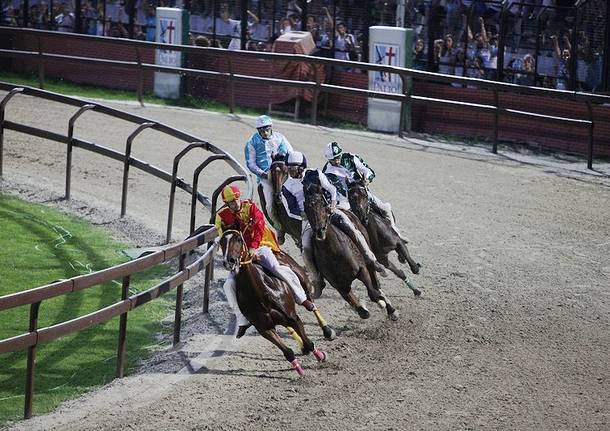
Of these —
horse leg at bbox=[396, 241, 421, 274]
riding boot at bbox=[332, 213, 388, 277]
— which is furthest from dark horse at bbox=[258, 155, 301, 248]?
riding boot at bbox=[332, 213, 388, 277]

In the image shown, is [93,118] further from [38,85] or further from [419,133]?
[419,133]

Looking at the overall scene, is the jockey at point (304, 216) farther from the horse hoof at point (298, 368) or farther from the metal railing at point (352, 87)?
the metal railing at point (352, 87)

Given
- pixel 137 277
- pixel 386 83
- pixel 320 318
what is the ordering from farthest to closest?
pixel 386 83
pixel 137 277
pixel 320 318

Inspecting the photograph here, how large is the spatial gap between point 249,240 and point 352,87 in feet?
48.4

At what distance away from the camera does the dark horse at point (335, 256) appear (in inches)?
479

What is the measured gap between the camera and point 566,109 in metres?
22.4

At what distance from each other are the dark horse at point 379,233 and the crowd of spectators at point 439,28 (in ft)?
31.2

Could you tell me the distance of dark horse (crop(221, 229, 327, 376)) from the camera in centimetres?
1053

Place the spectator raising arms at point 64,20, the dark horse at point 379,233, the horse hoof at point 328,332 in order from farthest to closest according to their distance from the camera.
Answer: the spectator raising arms at point 64,20, the dark horse at point 379,233, the horse hoof at point 328,332

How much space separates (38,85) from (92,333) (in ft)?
54.3

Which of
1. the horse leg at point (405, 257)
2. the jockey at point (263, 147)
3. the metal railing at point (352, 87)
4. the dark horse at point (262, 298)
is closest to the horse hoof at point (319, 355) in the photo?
the dark horse at point (262, 298)

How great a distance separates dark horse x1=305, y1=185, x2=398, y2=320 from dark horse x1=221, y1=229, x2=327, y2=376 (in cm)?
122

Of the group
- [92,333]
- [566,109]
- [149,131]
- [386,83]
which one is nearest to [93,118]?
[149,131]

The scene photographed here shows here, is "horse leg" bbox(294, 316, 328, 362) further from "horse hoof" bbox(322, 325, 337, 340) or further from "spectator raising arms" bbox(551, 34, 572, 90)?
"spectator raising arms" bbox(551, 34, 572, 90)
